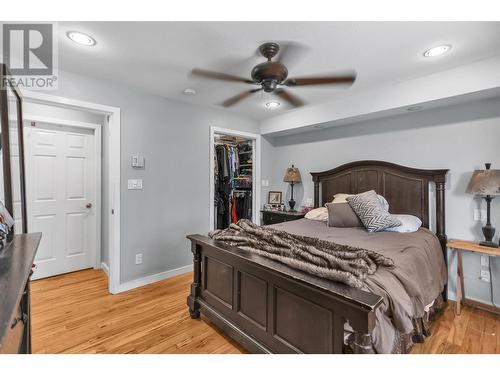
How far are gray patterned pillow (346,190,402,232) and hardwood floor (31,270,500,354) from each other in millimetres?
928

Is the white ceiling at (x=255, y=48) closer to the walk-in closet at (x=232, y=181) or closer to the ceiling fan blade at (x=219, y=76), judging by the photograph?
the ceiling fan blade at (x=219, y=76)

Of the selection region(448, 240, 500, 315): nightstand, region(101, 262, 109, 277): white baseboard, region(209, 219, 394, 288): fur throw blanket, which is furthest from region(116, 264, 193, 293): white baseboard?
region(448, 240, 500, 315): nightstand

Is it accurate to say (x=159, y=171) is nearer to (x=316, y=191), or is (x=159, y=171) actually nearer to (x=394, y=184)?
(x=316, y=191)

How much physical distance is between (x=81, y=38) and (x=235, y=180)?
325cm

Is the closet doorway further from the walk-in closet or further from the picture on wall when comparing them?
the picture on wall

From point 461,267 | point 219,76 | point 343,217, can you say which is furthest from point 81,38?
point 461,267

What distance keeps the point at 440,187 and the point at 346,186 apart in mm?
1048

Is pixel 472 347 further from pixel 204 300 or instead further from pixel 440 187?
pixel 204 300

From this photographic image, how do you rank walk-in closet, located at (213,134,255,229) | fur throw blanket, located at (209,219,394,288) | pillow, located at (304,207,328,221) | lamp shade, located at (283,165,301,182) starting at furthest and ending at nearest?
walk-in closet, located at (213,134,255,229), lamp shade, located at (283,165,301,182), pillow, located at (304,207,328,221), fur throw blanket, located at (209,219,394,288)

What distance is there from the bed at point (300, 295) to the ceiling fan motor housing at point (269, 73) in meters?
1.27

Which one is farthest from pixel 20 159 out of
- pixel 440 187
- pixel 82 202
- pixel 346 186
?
pixel 440 187

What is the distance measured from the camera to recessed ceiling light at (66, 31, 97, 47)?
1.82m

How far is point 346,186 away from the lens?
347 cm
